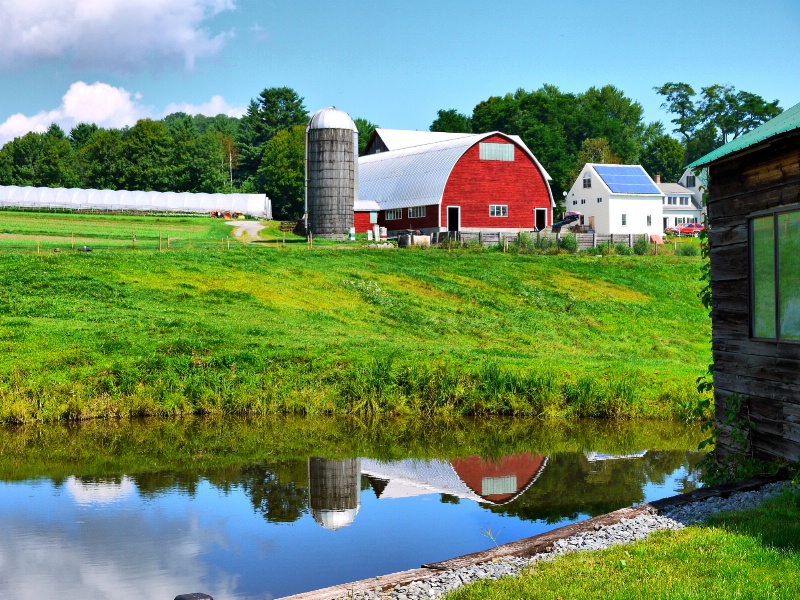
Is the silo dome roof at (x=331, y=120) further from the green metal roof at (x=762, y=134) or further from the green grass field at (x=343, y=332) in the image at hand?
the green metal roof at (x=762, y=134)

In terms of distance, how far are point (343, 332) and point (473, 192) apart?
3015cm

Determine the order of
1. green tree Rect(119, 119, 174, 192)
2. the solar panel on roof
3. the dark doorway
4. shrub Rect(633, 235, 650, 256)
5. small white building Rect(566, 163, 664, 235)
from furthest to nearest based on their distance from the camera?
green tree Rect(119, 119, 174, 192)
the solar panel on roof
small white building Rect(566, 163, 664, 235)
the dark doorway
shrub Rect(633, 235, 650, 256)

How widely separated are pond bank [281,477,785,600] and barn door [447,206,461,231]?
46932mm

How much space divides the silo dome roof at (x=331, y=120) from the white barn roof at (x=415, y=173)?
5196 millimetres

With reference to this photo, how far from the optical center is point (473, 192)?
59.3 m

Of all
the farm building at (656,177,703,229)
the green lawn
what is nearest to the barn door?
the green lawn

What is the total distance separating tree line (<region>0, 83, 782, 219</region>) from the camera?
10369 cm

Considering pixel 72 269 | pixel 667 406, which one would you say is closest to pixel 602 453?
pixel 667 406

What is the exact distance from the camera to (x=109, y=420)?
2228 centimetres

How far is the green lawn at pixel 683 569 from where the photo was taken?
8551mm

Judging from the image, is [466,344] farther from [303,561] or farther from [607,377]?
[303,561]

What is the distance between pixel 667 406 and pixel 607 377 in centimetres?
185

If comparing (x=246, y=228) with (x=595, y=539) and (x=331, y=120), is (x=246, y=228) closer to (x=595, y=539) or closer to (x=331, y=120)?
(x=331, y=120)

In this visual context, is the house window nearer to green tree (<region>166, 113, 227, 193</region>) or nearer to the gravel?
the gravel
